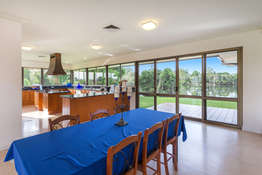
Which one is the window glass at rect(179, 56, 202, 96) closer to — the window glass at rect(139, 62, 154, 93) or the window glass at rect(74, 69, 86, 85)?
the window glass at rect(139, 62, 154, 93)

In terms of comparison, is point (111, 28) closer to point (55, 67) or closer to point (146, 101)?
point (146, 101)

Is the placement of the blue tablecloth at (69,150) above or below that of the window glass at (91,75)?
below

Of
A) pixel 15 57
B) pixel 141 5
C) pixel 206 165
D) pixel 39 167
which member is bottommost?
pixel 206 165

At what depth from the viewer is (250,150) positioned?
2611 mm

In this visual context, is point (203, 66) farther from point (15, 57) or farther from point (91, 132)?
point (15, 57)

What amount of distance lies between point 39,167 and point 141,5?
2515mm

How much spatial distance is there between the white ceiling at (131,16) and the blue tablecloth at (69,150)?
201 centimetres

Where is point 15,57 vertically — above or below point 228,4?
below

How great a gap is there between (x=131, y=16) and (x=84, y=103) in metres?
2.81

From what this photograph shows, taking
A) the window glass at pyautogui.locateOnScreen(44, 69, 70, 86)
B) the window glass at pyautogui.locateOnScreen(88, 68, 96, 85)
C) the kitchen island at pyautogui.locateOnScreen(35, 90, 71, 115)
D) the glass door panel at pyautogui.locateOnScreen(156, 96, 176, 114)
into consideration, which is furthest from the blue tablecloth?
the window glass at pyautogui.locateOnScreen(44, 69, 70, 86)

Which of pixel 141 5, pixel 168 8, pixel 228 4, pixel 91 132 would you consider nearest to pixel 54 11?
pixel 141 5

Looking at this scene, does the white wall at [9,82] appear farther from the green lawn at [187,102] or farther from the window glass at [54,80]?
the window glass at [54,80]

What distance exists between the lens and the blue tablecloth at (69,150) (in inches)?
38.6

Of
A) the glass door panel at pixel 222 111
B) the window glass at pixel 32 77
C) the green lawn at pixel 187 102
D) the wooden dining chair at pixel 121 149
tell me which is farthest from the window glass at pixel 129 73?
the window glass at pixel 32 77
